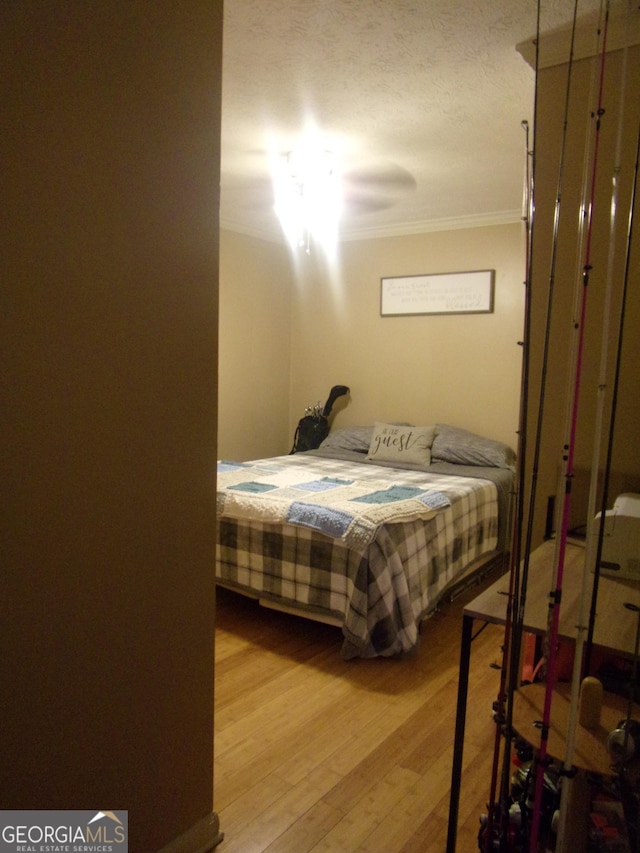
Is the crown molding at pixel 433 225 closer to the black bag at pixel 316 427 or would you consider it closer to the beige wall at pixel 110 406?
the black bag at pixel 316 427

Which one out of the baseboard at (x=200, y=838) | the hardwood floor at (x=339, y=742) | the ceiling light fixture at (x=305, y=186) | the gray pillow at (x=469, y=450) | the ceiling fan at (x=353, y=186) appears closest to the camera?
the baseboard at (x=200, y=838)

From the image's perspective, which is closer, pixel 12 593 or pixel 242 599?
pixel 12 593

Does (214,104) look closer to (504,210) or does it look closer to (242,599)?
(242,599)

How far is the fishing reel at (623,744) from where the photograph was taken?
1.14m

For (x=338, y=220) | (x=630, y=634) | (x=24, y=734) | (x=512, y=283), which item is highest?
(x=338, y=220)

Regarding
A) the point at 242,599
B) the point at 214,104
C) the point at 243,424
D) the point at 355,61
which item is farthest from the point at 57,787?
the point at 243,424

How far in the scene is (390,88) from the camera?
2.36m

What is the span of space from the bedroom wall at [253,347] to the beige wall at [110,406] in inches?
128

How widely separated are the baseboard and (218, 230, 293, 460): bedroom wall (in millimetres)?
3336

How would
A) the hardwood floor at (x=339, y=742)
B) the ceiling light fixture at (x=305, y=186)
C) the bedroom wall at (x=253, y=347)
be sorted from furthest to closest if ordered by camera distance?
the bedroom wall at (x=253, y=347) → the ceiling light fixture at (x=305, y=186) → the hardwood floor at (x=339, y=742)

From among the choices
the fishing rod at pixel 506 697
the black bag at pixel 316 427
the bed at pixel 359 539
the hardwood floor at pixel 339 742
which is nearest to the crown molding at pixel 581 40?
the fishing rod at pixel 506 697

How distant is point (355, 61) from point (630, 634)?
211 centimetres

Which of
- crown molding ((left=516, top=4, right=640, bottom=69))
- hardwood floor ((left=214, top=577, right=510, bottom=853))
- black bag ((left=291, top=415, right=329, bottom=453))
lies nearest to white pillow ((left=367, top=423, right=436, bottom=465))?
black bag ((left=291, top=415, right=329, bottom=453))

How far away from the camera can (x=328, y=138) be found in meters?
2.90
